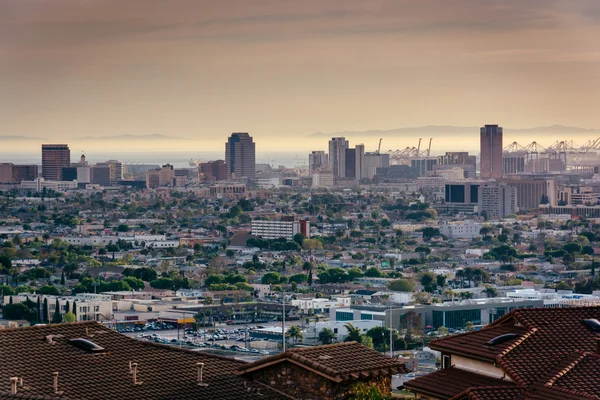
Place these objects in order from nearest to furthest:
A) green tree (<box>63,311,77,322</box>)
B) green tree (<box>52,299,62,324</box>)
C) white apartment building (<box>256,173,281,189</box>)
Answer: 1. green tree (<box>63,311,77,322</box>)
2. green tree (<box>52,299,62,324</box>)
3. white apartment building (<box>256,173,281,189</box>)

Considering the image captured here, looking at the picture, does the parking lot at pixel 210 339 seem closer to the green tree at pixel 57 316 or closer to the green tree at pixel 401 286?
the green tree at pixel 57 316

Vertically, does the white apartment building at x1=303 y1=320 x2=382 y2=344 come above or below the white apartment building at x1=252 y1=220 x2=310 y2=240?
below

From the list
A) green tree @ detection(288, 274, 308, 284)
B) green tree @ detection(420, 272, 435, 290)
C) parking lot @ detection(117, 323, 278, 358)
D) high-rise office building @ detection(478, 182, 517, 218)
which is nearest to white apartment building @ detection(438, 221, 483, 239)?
high-rise office building @ detection(478, 182, 517, 218)

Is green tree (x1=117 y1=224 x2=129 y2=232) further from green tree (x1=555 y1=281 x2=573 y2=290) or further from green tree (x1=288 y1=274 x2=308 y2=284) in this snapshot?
green tree (x1=555 y1=281 x2=573 y2=290)

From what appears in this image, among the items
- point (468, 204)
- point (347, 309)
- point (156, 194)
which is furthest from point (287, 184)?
point (347, 309)

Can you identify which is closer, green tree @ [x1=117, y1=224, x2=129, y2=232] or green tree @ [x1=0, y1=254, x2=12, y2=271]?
green tree @ [x1=0, y1=254, x2=12, y2=271]

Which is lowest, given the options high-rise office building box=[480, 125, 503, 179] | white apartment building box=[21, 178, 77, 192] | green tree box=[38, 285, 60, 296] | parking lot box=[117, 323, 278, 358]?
parking lot box=[117, 323, 278, 358]

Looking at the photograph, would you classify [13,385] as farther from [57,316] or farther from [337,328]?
[57,316]

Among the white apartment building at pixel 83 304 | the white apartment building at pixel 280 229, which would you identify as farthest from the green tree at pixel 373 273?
the white apartment building at pixel 280 229
